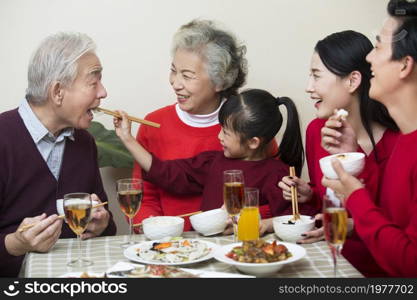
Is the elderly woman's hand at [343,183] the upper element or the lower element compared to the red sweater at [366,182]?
upper

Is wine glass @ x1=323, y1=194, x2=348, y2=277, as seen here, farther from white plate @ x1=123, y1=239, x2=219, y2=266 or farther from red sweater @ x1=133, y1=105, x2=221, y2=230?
red sweater @ x1=133, y1=105, x2=221, y2=230

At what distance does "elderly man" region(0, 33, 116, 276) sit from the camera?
7.72 ft

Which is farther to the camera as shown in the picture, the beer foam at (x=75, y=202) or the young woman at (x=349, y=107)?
the young woman at (x=349, y=107)

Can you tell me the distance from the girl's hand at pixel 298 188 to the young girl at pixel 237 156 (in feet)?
0.51

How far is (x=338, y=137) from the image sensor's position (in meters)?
2.31

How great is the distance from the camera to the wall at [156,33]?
11.0 feet

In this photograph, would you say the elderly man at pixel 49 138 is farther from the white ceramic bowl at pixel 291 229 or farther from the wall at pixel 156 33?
the wall at pixel 156 33

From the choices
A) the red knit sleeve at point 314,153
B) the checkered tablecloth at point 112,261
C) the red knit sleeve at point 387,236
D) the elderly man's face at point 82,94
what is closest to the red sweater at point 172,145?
the red knit sleeve at point 314,153

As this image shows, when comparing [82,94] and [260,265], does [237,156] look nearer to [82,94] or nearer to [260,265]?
[82,94]

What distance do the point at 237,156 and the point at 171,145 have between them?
0.38 meters

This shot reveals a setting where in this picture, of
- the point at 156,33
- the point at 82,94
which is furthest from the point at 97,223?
the point at 156,33

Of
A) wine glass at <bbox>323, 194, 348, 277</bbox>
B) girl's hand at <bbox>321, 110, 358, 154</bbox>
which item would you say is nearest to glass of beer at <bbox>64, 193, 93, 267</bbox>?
wine glass at <bbox>323, 194, 348, 277</bbox>

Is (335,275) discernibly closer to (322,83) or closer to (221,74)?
(322,83)

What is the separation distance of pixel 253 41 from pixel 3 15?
1330 mm
